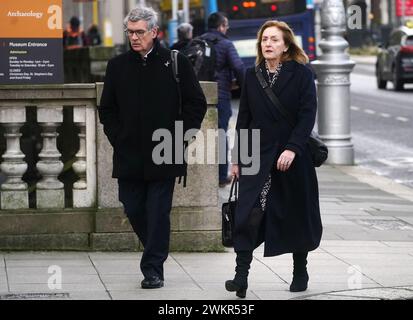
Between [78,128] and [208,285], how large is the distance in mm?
2130

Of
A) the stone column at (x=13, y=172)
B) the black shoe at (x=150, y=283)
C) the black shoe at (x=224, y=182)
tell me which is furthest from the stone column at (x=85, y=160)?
the black shoe at (x=224, y=182)

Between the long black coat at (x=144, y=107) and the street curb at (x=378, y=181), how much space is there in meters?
6.99

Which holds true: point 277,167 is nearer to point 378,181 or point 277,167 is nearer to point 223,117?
point 223,117

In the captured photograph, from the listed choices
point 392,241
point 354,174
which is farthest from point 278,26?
point 354,174

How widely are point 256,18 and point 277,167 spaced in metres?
25.9

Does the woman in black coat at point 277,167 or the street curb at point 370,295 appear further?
the woman in black coat at point 277,167

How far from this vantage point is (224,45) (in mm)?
14375

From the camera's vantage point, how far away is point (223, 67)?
14.4m

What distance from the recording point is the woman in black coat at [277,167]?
8203 mm

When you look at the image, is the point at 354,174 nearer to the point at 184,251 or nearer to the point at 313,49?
the point at 184,251

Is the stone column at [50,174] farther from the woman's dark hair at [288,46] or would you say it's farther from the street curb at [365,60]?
the street curb at [365,60]

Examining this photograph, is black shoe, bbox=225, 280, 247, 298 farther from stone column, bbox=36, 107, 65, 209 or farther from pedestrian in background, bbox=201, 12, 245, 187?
pedestrian in background, bbox=201, 12, 245, 187

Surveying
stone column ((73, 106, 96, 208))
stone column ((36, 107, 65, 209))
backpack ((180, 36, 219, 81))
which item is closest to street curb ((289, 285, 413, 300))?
stone column ((73, 106, 96, 208))

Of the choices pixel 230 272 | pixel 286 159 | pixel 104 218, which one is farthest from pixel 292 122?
pixel 104 218
